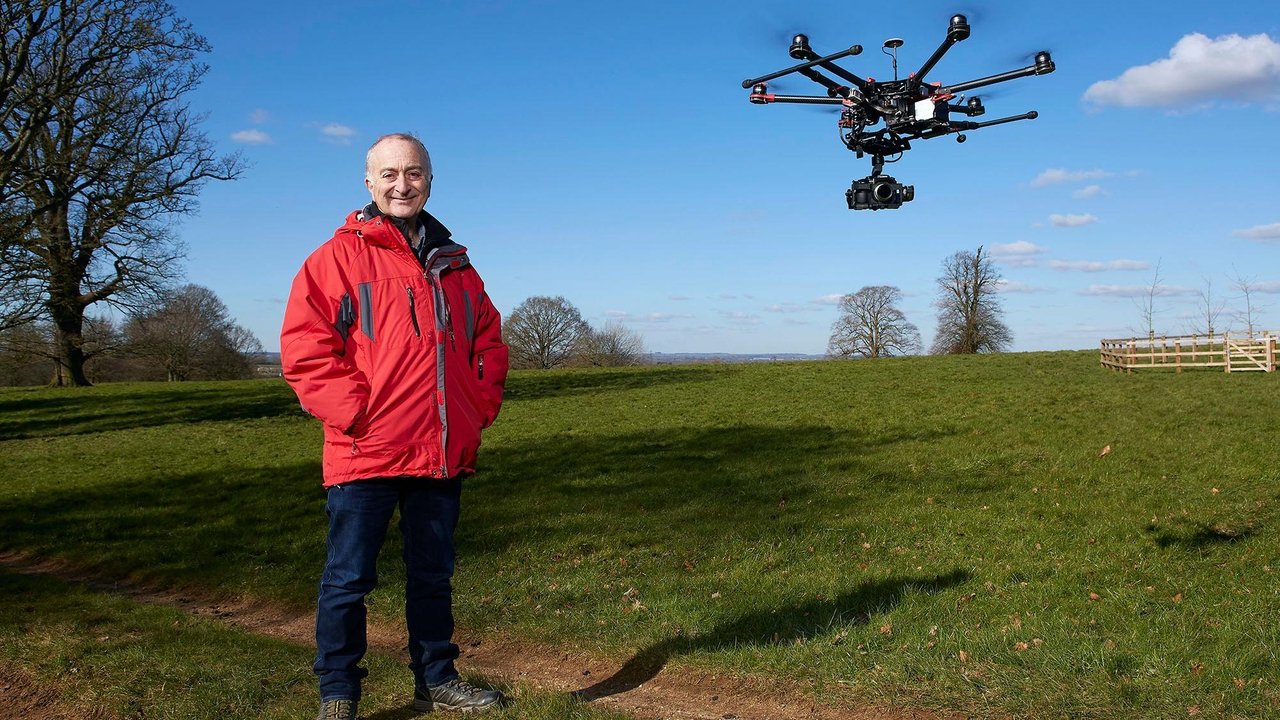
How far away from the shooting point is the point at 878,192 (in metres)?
9.19

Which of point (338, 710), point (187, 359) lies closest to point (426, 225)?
point (338, 710)

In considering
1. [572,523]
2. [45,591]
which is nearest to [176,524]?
[45,591]

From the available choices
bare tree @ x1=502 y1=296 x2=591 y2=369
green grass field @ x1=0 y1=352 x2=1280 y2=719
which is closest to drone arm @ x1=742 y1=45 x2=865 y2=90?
green grass field @ x1=0 y1=352 x2=1280 y2=719

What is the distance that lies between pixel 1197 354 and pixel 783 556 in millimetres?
31168

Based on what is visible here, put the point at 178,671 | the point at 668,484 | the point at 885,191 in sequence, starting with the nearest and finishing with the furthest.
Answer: the point at 178,671 < the point at 885,191 < the point at 668,484

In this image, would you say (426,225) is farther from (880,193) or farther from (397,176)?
(880,193)

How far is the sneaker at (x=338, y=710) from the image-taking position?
3904 millimetres

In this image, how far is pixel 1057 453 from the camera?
44.8 ft

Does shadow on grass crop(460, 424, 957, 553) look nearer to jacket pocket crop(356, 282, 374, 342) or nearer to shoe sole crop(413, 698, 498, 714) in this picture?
shoe sole crop(413, 698, 498, 714)

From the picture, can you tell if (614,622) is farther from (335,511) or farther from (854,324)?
(854,324)

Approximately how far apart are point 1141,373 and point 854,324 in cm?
3228

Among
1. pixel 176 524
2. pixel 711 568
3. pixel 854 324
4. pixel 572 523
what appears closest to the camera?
pixel 711 568

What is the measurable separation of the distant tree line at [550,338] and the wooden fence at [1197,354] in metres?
32.5

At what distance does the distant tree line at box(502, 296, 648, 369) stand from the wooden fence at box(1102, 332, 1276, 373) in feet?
107
